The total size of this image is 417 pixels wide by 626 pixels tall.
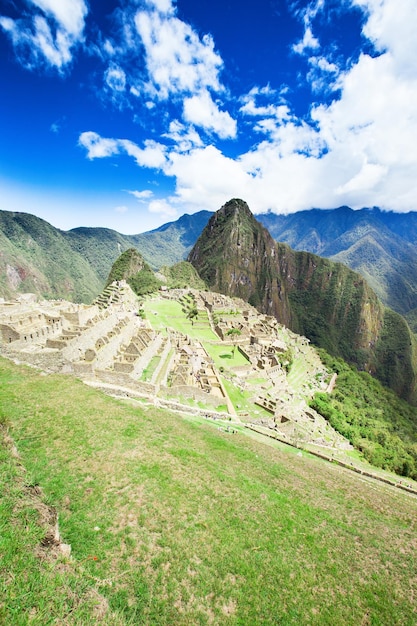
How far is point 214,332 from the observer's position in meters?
54.2

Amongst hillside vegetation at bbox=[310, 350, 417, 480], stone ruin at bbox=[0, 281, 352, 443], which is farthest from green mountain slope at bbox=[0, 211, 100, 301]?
hillside vegetation at bbox=[310, 350, 417, 480]

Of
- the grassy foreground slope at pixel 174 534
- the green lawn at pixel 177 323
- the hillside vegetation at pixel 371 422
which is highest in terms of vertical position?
the green lawn at pixel 177 323

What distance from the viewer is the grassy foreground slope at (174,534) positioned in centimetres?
598

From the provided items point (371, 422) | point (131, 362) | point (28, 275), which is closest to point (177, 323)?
point (131, 362)

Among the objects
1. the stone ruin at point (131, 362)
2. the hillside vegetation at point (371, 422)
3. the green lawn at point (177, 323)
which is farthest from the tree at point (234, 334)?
the hillside vegetation at point (371, 422)

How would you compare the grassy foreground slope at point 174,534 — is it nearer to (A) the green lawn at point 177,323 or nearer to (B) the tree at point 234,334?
(A) the green lawn at point 177,323

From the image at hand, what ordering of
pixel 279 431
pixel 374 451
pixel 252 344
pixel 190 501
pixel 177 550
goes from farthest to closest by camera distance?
pixel 252 344, pixel 374 451, pixel 279 431, pixel 190 501, pixel 177 550

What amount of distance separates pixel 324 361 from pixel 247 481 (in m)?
65.4

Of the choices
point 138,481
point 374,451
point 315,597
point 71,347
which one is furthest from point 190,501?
point 374,451

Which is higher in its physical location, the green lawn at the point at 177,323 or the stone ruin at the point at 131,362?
the green lawn at the point at 177,323

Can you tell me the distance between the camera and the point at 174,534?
8.39m

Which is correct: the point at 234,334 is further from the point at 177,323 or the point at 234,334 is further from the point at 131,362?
the point at 131,362

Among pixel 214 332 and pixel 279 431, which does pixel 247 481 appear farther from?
pixel 214 332

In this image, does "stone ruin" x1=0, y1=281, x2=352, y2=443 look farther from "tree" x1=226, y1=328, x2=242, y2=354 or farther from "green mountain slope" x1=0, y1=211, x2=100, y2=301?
"green mountain slope" x1=0, y1=211, x2=100, y2=301
